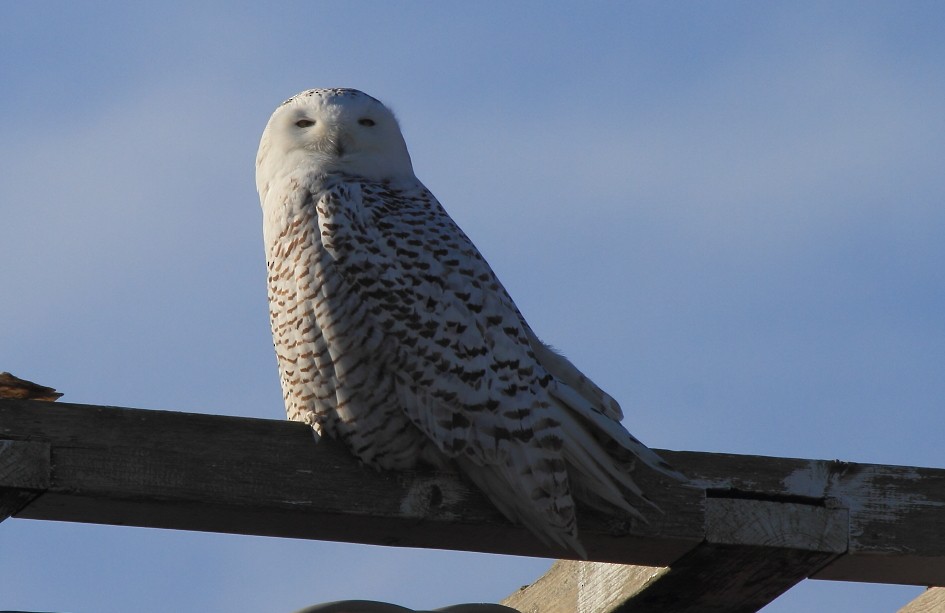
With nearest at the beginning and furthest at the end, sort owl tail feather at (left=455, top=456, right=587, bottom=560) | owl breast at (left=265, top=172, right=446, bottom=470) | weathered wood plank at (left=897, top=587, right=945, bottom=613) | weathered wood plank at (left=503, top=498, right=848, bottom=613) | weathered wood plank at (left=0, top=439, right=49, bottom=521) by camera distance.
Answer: weathered wood plank at (left=0, top=439, right=49, bottom=521), owl tail feather at (left=455, top=456, right=587, bottom=560), weathered wood plank at (left=503, top=498, right=848, bottom=613), owl breast at (left=265, top=172, right=446, bottom=470), weathered wood plank at (left=897, top=587, right=945, bottom=613)

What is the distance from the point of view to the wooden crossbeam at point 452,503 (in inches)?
114

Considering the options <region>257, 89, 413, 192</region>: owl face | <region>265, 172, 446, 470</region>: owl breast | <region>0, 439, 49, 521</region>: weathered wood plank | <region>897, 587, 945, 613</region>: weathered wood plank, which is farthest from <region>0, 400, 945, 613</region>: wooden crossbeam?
<region>257, 89, 413, 192</region>: owl face

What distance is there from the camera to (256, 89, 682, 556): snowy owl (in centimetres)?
330

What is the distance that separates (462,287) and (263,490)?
3.41ft

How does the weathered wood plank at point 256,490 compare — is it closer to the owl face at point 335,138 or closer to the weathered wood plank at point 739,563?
the weathered wood plank at point 739,563

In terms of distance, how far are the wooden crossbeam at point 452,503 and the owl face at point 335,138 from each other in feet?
4.34

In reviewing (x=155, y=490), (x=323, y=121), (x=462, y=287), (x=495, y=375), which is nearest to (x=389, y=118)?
(x=323, y=121)

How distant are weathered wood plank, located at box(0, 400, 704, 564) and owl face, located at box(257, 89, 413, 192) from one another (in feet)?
4.30

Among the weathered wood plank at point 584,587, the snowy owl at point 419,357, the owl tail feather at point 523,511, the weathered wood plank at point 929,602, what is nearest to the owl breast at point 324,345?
the snowy owl at point 419,357

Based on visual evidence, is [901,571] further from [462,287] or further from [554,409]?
[462,287]

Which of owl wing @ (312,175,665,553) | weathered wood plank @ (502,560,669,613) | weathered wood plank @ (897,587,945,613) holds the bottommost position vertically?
weathered wood plank @ (897,587,945,613)

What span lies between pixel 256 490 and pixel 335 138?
1.64 m

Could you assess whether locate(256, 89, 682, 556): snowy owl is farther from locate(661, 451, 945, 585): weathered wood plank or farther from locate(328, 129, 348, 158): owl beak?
locate(661, 451, 945, 585): weathered wood plank

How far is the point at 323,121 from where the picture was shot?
4379mm
